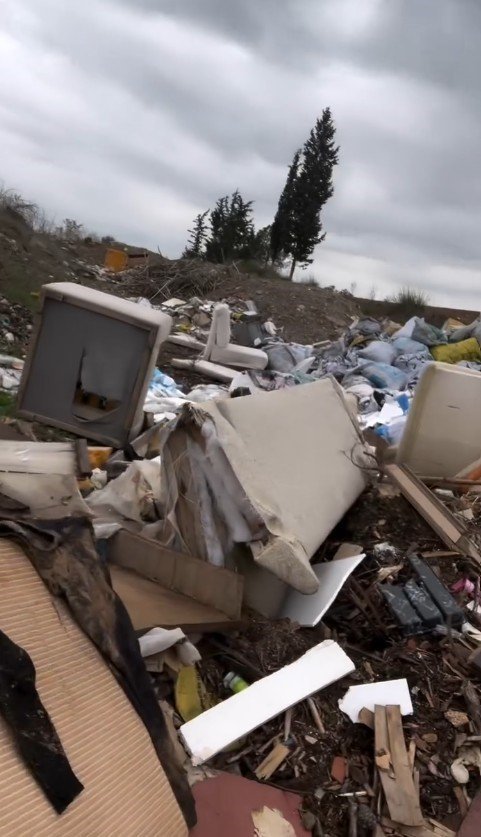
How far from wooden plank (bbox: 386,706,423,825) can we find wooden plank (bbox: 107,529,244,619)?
2.41 feet

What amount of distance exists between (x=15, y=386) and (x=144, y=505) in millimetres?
3617

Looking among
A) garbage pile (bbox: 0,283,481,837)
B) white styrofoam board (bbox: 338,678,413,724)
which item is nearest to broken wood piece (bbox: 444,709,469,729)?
garbage pile (bbox: 0,283,481,837)

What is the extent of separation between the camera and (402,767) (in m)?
2.38

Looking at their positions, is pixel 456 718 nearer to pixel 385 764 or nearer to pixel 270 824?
pixel 385 764

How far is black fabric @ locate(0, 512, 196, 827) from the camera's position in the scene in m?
1.96

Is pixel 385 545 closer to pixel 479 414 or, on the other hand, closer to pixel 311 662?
pixel 311 662

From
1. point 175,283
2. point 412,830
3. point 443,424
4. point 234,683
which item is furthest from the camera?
point 175,283

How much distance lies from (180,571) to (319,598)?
679 millimetres

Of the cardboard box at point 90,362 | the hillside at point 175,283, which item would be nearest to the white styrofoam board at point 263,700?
the cardboard box at point 90,362

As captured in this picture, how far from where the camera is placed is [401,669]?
2904 mm

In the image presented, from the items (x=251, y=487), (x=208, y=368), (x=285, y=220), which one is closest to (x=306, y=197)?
(x=285, y=220)

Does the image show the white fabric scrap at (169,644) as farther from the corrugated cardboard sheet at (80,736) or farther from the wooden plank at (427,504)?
the wooden plank at (427,504)

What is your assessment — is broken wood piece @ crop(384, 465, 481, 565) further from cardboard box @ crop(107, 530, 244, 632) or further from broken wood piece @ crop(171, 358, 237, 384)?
broken wood piece @ crop(171, 358, 237, 384)

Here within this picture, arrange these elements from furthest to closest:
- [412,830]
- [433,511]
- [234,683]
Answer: [433,511] → [234,683] → [412,830]
